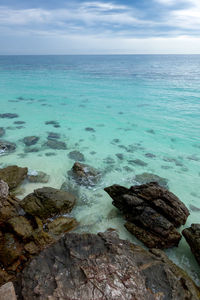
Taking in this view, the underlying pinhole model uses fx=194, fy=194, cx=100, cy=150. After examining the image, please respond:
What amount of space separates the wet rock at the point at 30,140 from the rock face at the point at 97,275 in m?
12.1

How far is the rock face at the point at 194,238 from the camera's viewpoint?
6770mm

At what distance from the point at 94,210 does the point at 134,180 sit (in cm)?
367

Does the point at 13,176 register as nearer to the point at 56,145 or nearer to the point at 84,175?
the point at 84,175

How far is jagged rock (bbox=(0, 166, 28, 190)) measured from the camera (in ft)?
33.0

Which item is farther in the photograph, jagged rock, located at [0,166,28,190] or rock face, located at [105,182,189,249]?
jagged rock, located at [0,166,28,190]

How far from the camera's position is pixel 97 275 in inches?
172

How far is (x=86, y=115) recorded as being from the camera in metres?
25.3

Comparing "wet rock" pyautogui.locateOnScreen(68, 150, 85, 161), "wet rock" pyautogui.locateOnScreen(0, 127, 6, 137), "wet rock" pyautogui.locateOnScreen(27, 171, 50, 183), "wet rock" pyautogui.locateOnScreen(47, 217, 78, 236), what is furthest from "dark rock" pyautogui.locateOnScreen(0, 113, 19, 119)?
"wet rock" pyautogui.locateOnScreen(47, 217, 78, 236)

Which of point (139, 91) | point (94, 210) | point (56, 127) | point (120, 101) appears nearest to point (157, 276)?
point (94, 210)

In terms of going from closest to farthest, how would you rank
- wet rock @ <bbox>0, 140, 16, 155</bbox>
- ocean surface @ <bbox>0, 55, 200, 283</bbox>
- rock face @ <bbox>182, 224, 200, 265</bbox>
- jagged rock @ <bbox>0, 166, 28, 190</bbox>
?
rock face @ <bbox>182, 224, 200, 265</bbox>, ocean surface @ <bbox>0, 55, 200, 283</bbox>, jagged rock @ <bbox>0, 166, 28, 190</bbox>, wet rock @ <bbox>0, 140, 16, 155</bbox>

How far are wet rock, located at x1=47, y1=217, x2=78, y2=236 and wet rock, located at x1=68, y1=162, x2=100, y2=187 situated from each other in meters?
3.01

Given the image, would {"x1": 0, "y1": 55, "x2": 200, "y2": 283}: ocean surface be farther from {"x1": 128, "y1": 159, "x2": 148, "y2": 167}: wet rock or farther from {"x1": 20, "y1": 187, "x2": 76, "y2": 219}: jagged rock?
{"x1": 20, "y1": 187, "x2": 76, "y2": 219}: jagged rock

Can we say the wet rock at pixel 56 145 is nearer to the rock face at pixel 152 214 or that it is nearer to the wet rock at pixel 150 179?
the wet rock at pixel 150 179

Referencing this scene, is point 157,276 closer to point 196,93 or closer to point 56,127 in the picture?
point 56,127
